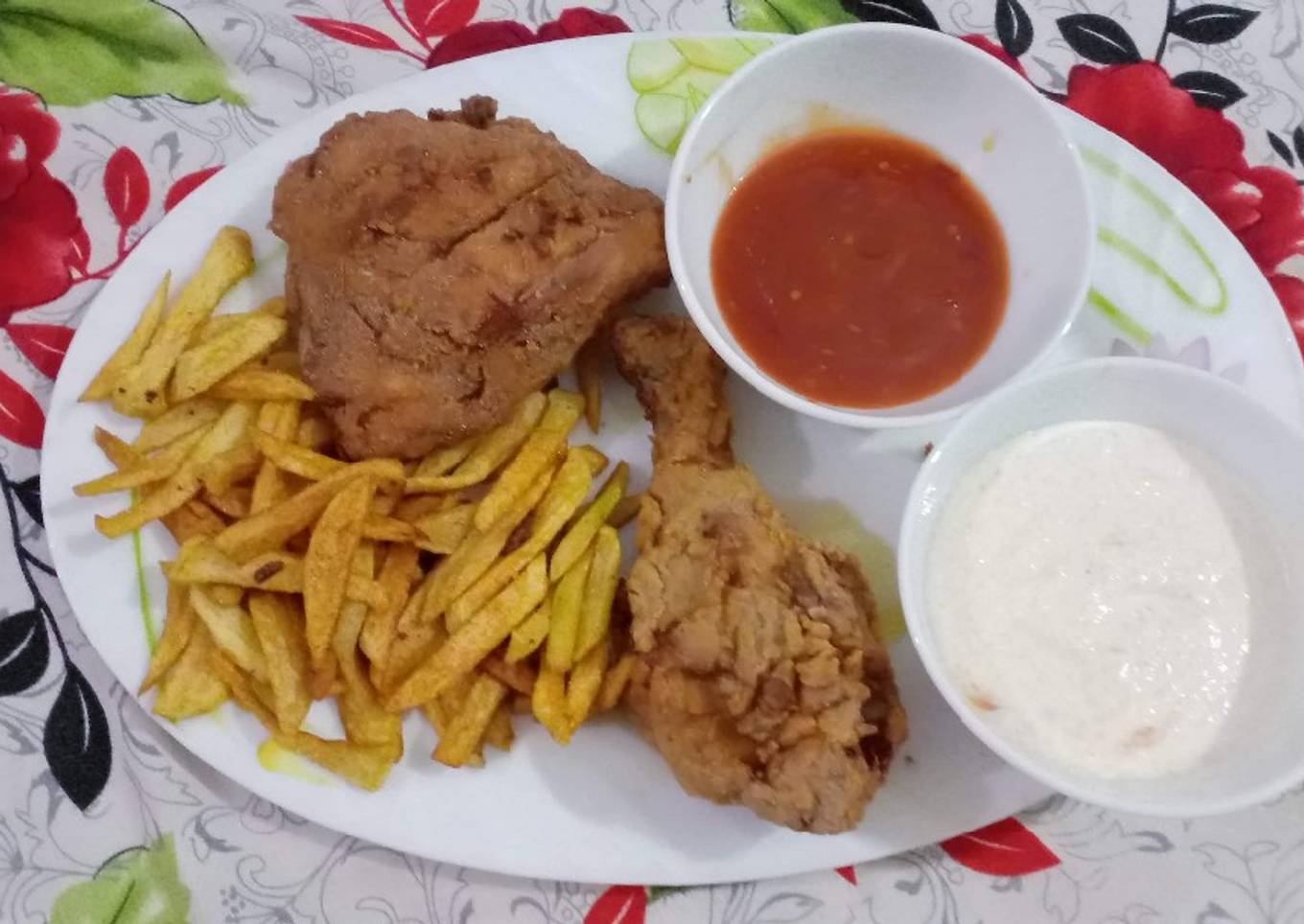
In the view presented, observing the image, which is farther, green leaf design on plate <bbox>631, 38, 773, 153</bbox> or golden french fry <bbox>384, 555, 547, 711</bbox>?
green leaf design on plate <bbox>631, 38, 773, 153</bbox>

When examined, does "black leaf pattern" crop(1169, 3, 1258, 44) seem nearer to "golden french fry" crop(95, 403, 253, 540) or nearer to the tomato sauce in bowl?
the tomato sauce in bowl

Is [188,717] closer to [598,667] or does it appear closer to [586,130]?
[598,667]

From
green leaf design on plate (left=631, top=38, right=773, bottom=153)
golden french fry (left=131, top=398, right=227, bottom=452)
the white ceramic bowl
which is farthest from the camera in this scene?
green leaf design on plate (left=631, top=38, right=773, bottom=153)

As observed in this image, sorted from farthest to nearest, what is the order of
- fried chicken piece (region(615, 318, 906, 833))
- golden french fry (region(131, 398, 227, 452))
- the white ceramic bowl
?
1. golden french fry (region(131, 398, 227, 452))
2. fried chicken piece (region(615, 318, 906, 833))
3. the white ceramic bowl

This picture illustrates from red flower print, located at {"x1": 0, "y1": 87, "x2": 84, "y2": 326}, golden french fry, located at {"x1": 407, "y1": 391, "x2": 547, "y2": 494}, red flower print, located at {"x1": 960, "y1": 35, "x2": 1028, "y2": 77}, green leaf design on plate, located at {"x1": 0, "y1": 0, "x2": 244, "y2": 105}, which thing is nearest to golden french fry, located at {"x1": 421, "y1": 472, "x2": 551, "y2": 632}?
golden french fry, located at {"x1": 407, "y1": 391, "x2": 547, "y2": 494}

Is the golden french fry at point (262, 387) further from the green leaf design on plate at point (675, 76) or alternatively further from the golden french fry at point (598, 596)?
the green leaf design on plate at point (675, 76)

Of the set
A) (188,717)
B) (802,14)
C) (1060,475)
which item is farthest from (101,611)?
(802,14)

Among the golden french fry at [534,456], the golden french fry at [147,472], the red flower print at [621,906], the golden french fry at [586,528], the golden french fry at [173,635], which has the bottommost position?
the red flower print at [621,906]

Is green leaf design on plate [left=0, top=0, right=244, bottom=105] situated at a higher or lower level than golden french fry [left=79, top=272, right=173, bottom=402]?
higher

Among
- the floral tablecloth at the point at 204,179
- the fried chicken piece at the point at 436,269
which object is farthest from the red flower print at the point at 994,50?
the fried chicken piece at the point at 436,269
